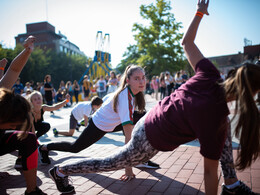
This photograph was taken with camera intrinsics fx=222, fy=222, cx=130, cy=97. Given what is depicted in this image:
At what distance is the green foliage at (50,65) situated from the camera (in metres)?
39.0

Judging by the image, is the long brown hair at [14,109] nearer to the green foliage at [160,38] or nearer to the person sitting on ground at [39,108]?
the person sitting on ground at [39,108]

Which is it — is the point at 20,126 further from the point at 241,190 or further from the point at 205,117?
the point at 241,190

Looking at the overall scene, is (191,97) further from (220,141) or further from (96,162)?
(96,162)

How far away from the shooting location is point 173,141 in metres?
1.79

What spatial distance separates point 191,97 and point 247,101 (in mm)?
362

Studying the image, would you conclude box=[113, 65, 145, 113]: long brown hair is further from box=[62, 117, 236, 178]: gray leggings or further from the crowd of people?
box=[62, 117, 236, 178]: gray leggings

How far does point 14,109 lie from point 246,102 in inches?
76.4

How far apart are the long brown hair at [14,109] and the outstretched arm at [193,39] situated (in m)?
1.59

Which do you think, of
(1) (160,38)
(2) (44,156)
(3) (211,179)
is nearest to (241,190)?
(3) (211,179)

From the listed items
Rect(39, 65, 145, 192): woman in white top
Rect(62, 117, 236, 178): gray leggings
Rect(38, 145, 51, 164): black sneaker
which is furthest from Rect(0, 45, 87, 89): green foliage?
Rect(62, 117, 236, 178): gray leggings

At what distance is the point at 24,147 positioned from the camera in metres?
2.44

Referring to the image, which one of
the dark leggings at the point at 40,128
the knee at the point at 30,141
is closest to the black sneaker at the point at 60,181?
the knee at the point at 30,141

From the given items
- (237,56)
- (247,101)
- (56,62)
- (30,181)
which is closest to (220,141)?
(247,101)

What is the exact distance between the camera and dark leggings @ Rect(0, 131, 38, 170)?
242 cm
